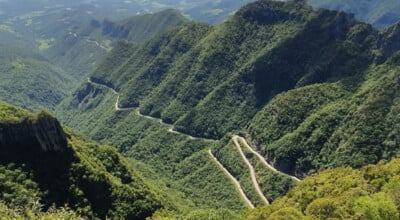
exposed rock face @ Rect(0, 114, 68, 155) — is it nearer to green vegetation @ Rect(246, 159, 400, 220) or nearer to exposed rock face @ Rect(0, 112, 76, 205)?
exposed rock face @ Rect(0, 112, 76, 205)

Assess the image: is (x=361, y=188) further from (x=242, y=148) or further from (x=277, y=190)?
(x=242, y=148)

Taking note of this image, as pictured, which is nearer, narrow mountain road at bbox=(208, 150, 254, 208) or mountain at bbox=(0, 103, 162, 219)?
mountain at bbox=(0, 103, 162, 219)

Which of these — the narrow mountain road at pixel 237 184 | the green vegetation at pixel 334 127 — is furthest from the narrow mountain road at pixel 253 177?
the green vegetation at pixel 334 127

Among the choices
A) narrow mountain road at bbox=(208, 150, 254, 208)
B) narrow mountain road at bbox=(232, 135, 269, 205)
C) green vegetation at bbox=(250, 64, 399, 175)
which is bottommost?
narrow mountain road at bbox=(208, 150, 254, 208)

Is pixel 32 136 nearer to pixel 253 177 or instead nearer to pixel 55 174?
pixel 55 174

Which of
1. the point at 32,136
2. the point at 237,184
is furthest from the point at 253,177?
the point at 32,136

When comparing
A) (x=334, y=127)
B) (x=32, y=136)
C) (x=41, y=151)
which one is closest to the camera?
(x=32, y=136)

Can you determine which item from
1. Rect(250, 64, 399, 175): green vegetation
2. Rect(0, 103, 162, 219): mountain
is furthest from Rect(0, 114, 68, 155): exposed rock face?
Rect(250, 64, 399, 175): green vegetation

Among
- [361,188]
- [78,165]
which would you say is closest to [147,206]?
[78,165]

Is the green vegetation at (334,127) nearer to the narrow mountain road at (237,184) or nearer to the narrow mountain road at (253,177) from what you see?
the narrow mountain road at (253,177)

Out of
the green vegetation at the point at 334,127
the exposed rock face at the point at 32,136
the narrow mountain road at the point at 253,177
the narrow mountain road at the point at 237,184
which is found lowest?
the narrow mountain road at the point at 237,184
